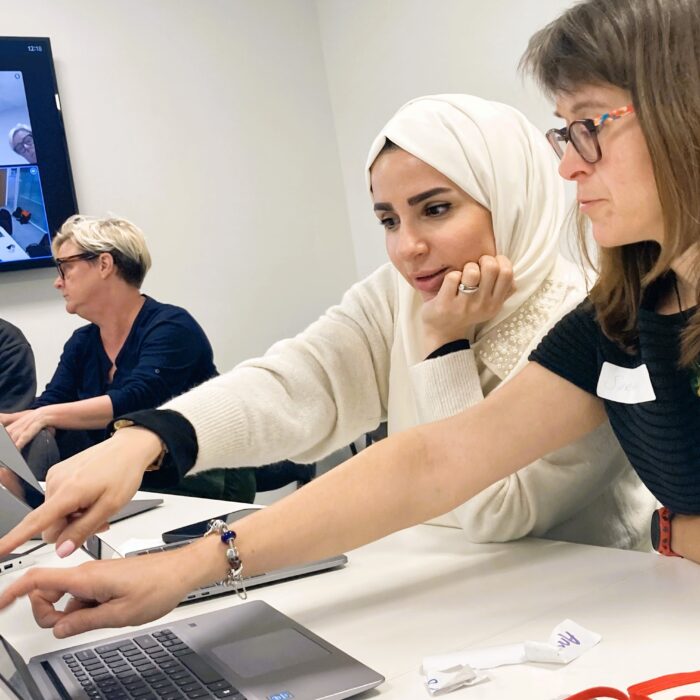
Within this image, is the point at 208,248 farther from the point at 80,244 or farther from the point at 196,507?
the point at 196,507

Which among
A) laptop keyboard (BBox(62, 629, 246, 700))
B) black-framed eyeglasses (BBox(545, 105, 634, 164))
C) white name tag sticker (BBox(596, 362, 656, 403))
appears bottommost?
laptop keyboard (BBox(62, 629, 246, 700))

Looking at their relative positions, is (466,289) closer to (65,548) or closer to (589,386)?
(589,386)

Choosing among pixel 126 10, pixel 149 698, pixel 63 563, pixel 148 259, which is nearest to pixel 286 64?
pixel 126 10

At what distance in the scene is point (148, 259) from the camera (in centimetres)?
304

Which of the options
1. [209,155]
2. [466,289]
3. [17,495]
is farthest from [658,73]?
[209,155]

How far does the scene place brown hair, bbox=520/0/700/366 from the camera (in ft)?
2.78

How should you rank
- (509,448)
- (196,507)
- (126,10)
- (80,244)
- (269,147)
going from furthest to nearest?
(269,147), (126,10), (80,244), (196,507), (509,448)

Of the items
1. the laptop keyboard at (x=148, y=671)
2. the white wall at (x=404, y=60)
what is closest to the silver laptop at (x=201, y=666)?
the laptop keyboard at (x=148, y=671)

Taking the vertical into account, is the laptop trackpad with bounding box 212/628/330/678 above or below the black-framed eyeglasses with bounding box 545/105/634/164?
below

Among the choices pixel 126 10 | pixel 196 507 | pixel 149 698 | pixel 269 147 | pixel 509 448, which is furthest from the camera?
pixel 269 147

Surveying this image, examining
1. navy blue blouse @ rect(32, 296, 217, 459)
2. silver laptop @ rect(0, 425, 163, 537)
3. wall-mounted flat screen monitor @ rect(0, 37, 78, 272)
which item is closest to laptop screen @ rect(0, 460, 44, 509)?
silver laptop @ rect(0, 425, 163, 537)

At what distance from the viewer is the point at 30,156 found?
3.01 meters

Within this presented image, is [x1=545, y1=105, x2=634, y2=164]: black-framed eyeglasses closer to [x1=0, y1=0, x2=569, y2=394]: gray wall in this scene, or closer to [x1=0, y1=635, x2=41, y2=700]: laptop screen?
[x1=0, y1=635, x2=41, y2=700]: laptop screen

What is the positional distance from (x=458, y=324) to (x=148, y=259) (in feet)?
6.50
